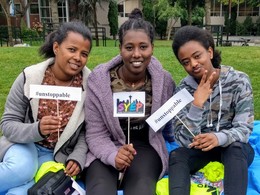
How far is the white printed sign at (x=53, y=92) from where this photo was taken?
2281 millimetres

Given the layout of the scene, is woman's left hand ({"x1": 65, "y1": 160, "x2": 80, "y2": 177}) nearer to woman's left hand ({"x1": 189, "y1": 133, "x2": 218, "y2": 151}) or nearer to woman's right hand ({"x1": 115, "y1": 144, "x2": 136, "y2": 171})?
woman's right hand ({"x1": 115, "y1": 144, "x2": 136, "y2": 171})

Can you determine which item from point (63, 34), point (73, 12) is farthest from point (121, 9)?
point (63, 34)

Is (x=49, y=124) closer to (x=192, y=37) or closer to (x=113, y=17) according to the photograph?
→ (x=192, y=37)

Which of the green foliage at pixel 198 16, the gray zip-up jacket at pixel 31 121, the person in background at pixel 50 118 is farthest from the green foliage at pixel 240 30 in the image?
the gray zip-up jacket at pixel 31 121

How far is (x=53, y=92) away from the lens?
2.29m

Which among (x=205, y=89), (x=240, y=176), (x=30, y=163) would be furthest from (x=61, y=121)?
(x=240, y=176)

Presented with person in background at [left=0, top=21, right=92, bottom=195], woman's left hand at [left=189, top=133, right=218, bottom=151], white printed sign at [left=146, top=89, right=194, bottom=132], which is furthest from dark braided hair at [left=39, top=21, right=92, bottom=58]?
woman's left hand at [left=189, top=133, right=218, bottom=151]

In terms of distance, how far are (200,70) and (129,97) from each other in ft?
1.69

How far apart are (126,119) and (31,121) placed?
68 cm

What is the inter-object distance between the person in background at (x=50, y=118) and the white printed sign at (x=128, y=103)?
331 mm

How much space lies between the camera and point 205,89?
7.33ft

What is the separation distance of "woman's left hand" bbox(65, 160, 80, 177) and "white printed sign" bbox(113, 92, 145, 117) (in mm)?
431

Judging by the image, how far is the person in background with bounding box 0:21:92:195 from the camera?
227 centimetres

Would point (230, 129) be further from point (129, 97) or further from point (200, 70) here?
point (129, 97)
